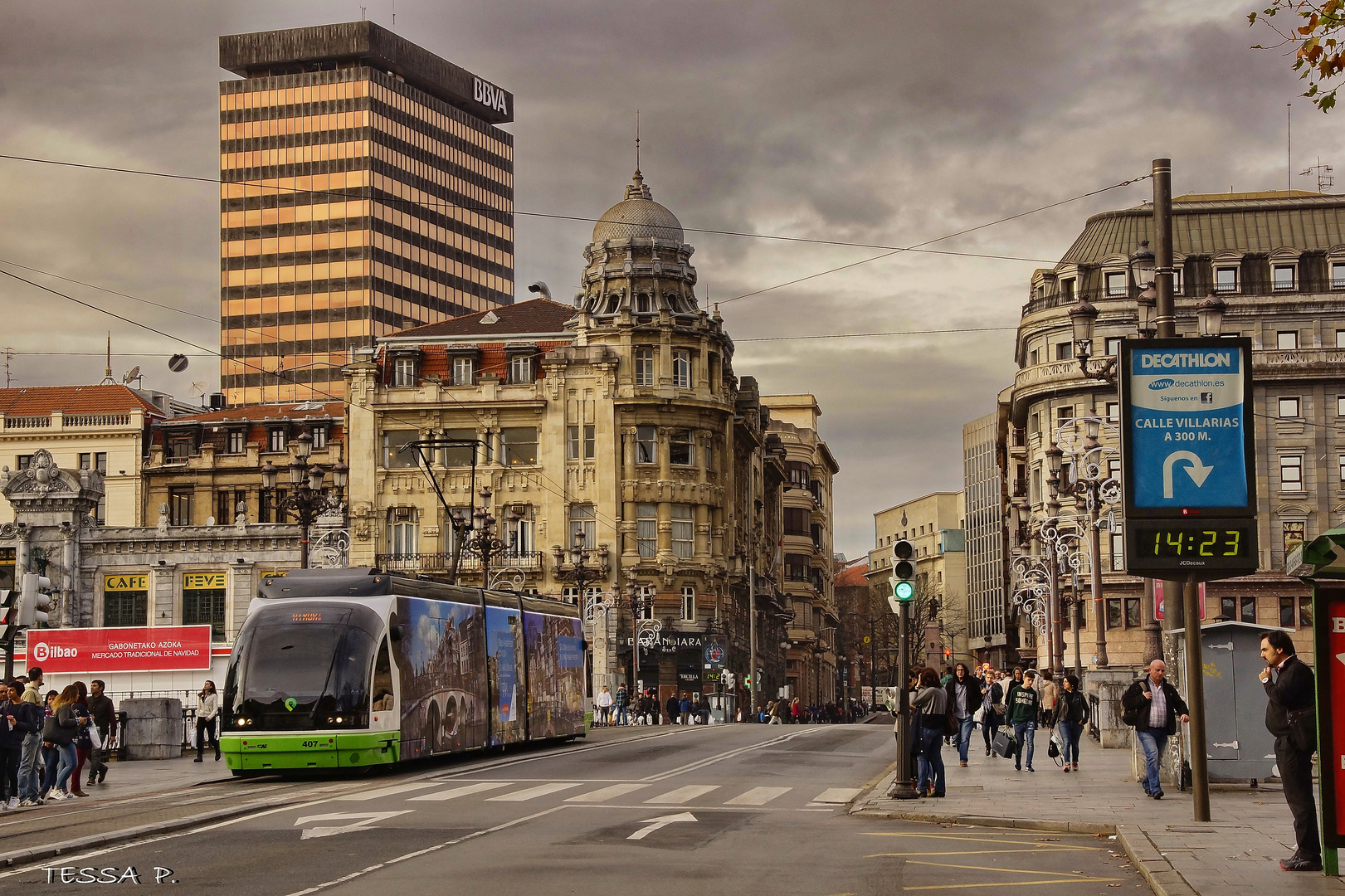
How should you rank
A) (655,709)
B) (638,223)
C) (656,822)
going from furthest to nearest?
(638,223)
(655,709)
(656,822)

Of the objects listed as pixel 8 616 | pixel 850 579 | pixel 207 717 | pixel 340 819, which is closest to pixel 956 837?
pixel 340 819

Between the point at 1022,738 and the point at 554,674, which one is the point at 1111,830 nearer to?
the point at 1022,738

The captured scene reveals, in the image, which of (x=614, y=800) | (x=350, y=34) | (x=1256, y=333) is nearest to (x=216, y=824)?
(x=614, y=800)

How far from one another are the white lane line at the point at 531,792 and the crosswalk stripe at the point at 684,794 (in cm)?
156

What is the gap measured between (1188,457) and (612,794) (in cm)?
961

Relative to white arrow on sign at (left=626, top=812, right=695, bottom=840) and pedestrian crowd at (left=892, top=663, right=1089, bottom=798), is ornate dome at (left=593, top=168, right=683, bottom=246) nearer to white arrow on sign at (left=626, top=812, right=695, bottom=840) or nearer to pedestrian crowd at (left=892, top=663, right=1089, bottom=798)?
pedestrian crowd at (left=892, top=663, right=1089, bottom=798)

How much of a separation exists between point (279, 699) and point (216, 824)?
748cm

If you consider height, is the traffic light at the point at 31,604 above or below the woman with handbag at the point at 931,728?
above

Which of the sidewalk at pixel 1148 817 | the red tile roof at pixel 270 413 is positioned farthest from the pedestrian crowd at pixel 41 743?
the red tile roof at pixel 270 413

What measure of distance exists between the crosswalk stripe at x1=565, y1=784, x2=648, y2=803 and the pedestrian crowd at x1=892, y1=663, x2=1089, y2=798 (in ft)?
13.0

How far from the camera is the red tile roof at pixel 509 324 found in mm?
86125

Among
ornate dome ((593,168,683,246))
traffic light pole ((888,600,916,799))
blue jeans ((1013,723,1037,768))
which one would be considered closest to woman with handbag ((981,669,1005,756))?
blue jeans ((1013,723,1037,768))

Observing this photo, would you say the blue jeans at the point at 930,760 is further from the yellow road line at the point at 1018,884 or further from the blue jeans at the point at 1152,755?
the yellow road line at the point at 1018,884

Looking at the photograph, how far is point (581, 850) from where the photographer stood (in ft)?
52.7
